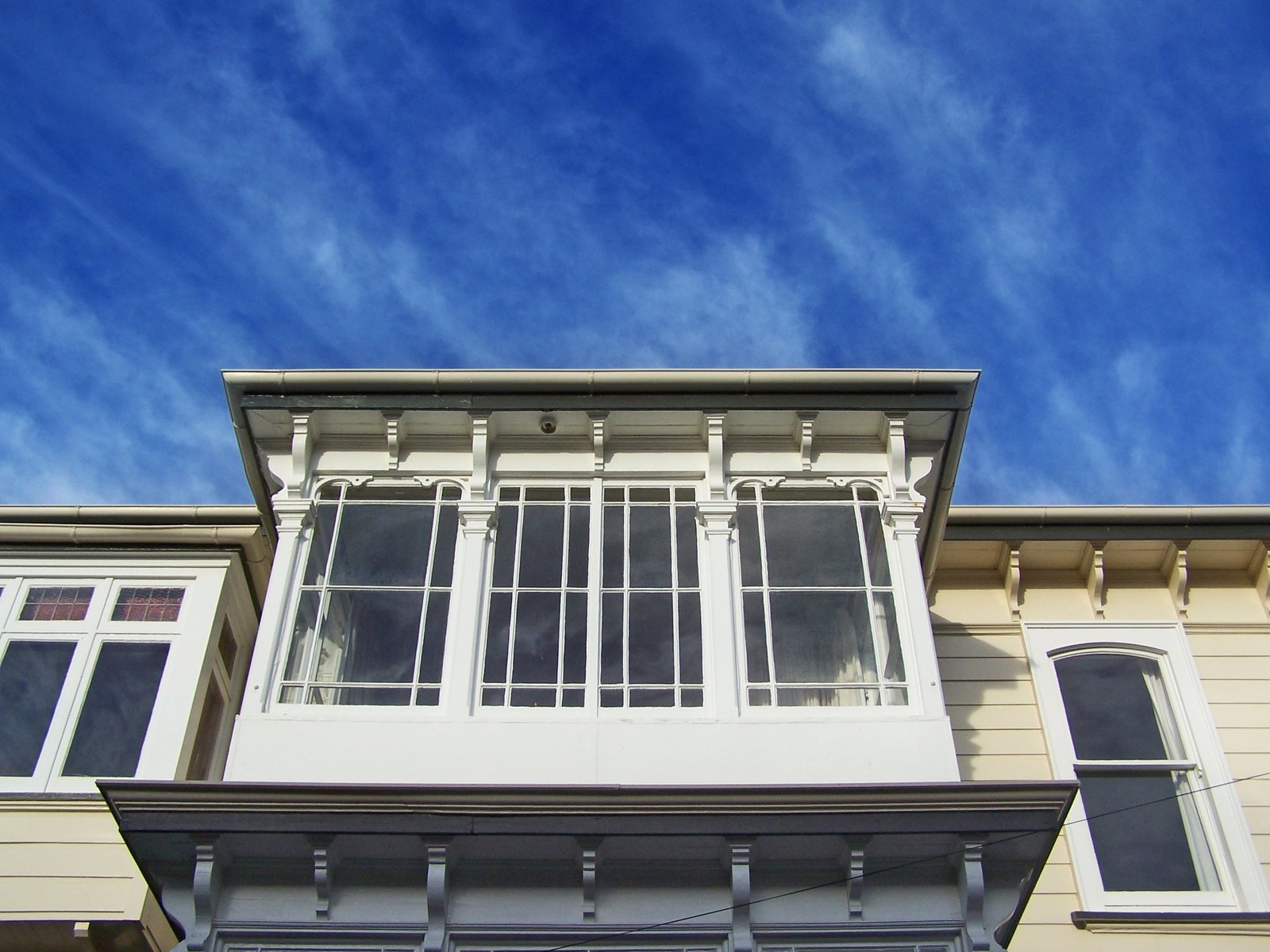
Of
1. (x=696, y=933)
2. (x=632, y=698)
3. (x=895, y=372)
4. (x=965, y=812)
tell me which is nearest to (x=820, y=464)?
(x=895, y=372)

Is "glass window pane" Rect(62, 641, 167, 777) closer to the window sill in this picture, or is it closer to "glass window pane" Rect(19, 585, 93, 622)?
"glass window pane" Rect(19, 585, 93, 622)

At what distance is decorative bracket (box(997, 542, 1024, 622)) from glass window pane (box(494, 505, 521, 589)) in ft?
15.5

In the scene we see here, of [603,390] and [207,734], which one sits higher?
[603,390]

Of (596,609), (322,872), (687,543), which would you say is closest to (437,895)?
(322,872)

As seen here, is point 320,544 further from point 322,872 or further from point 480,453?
point 322,872

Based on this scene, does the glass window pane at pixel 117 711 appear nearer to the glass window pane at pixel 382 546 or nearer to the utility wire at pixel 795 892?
the glass window pane at pixel 382 546

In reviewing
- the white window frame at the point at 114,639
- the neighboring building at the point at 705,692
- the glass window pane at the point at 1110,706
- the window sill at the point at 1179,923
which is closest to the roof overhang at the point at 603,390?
the neighboring building at the point at 705,692

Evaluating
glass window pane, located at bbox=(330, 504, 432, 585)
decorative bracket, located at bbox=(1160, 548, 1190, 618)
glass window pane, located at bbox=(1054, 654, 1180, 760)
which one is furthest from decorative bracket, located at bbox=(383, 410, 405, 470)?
decorative bracket, located at bbox=(1160, 548, 1190, 618)

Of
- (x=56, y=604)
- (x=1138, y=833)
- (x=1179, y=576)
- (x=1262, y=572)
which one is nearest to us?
(x=1138, y=833)

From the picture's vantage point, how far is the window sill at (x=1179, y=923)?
32.9 ft

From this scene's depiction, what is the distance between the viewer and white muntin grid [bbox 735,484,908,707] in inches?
379

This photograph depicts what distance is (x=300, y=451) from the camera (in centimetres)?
1072

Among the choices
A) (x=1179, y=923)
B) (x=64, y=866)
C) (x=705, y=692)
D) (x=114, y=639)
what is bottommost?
(x=1179, y=923)

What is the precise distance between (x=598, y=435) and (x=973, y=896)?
453 centimetres
